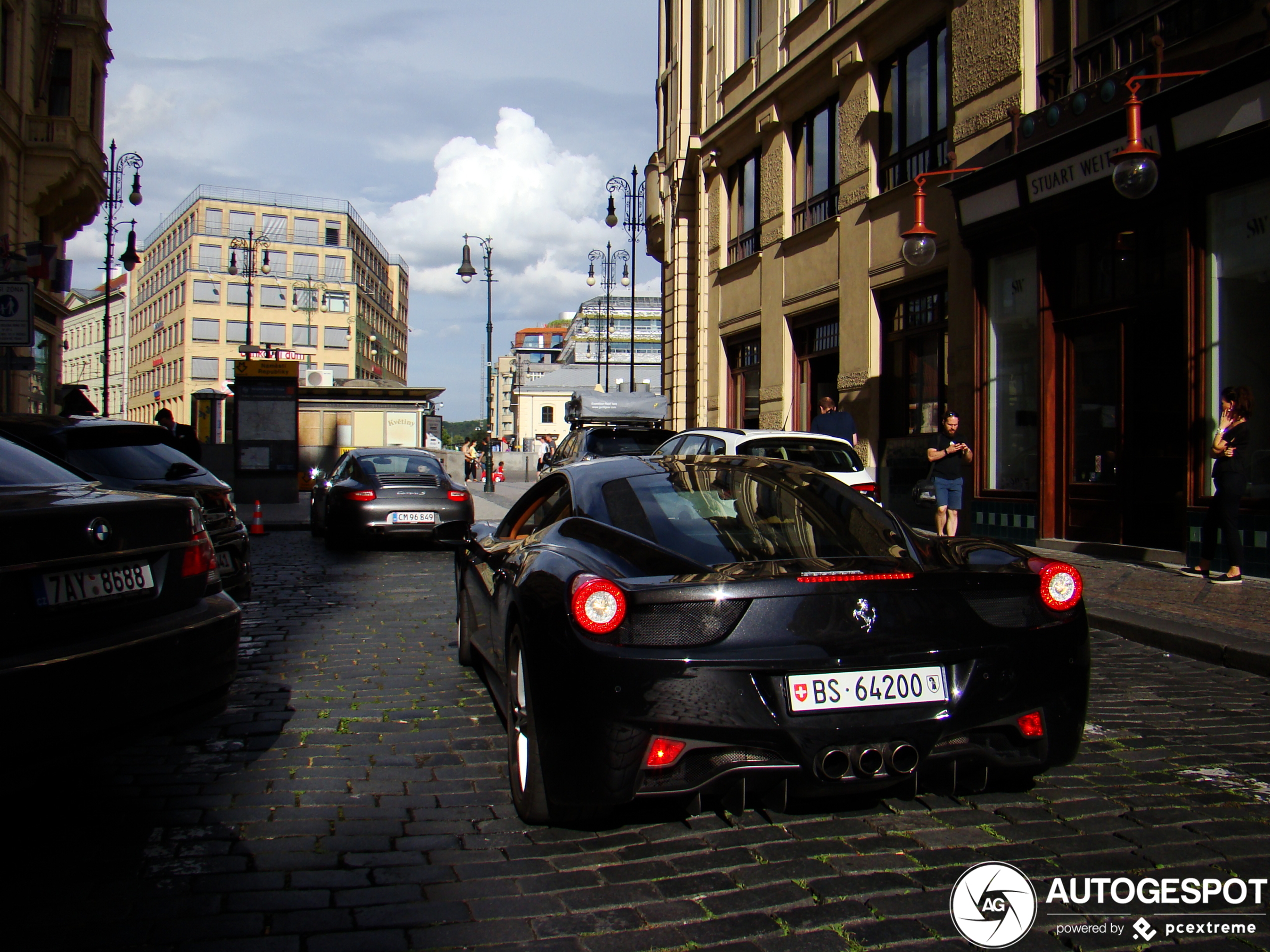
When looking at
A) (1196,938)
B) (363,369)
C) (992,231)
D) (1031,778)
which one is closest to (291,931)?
(1196,938)

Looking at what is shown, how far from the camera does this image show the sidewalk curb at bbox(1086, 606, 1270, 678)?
20.0 ft

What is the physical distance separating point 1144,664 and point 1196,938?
13.3ft

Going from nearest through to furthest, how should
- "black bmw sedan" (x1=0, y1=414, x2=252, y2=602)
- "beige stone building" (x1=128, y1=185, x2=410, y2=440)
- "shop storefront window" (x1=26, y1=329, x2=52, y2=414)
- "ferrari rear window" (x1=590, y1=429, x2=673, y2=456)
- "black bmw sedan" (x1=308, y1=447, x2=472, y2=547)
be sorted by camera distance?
1. "black bmw sedan" (x1=0, y1=414, x2=252, y2=602)
2. "black bmw sedan" (x1=308, y1=447, x2=472, y2=547)
3. "ferrari rear window" (x1=590, y1=429, x2=673, y2=456)
4. "shop storefront window" (x1=26, y1=329, x2=52, y2=414)
5. "beige stone building" (x1=128, y1=185, x2=410, y2=440)

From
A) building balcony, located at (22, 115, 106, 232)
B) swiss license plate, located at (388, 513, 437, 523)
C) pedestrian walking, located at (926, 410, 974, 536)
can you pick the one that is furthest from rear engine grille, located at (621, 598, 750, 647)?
building balcony, located at (22, 115, 106, 232)

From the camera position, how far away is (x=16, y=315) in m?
11.8

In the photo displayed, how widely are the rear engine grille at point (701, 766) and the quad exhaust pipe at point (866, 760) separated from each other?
0.13 m

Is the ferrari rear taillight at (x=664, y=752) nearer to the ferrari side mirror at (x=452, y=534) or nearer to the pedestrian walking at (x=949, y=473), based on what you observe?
the ferrari side mirror at (x=452, y=534)

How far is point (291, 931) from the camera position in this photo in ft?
9.00

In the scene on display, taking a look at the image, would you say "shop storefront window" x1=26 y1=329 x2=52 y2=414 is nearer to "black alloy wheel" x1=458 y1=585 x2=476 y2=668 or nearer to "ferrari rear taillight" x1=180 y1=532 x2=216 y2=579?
"black alloy wheel" x1=458 y1=585 x2=476 y2=668

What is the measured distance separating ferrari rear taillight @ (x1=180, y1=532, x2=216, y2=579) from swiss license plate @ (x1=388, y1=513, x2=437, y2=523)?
886 centimetres

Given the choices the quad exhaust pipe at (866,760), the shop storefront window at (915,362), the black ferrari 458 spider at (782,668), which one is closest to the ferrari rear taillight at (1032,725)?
the black ferrari 458 spider at (782,668)

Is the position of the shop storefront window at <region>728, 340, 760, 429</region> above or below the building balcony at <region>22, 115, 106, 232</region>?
→ below

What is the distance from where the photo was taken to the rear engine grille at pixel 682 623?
310cm

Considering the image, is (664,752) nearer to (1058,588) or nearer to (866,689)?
(866,689)
